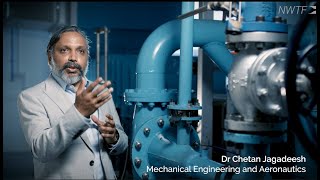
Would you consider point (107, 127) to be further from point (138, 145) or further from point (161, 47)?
point (161, 47)

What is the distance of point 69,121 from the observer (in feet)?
2.71

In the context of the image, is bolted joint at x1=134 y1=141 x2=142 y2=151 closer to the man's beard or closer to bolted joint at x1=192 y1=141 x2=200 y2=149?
bolted joint at x1=192 y1=141 x2=200 y2=149

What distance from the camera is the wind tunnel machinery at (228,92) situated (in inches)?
→ 28.9

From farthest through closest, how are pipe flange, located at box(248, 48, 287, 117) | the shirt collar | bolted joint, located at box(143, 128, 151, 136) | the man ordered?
bolted joint, located at box(143, 128, 151, 136), the shirt collar, the man, pipe flange, located at box(248, 48, 287, 117)

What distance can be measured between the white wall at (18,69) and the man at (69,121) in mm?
197

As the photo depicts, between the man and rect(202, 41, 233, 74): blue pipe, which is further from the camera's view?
rect(202, 41, 233, 74): blue pipe

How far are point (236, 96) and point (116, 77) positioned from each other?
1142 millimetres

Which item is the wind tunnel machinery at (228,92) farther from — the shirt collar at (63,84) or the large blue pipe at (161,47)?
the shirt collar at (63,84)

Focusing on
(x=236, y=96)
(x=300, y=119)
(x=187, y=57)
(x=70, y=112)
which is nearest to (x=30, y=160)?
(x=70, y=112)

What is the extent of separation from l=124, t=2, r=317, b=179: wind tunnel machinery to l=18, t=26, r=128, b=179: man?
0.12m

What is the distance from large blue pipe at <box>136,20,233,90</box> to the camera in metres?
1.09

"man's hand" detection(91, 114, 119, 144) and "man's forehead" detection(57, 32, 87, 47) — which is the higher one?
"man's forehead" detection(57, 32, 87, 47)

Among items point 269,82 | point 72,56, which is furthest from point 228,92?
point 72,56

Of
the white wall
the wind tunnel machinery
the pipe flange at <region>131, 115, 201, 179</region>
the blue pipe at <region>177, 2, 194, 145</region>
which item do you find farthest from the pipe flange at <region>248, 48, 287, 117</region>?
the white wall
